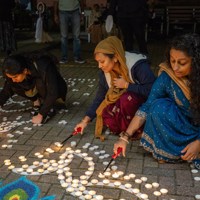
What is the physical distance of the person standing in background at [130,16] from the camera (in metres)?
6.86

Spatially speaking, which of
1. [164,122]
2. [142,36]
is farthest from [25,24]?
[164,122]

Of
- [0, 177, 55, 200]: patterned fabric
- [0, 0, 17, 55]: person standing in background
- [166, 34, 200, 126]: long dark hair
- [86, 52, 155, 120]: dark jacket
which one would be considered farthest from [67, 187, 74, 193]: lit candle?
[0, 0, 17, 55]: person standing in background

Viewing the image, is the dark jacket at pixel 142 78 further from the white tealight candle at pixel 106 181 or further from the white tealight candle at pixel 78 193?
the white tealight candle at pixel 78 193

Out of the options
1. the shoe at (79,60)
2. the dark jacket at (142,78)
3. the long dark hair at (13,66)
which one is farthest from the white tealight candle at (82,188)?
the shoe at (79,60)

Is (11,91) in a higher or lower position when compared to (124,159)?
higher

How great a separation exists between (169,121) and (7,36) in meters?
6.39

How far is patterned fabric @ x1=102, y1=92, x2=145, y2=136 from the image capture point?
3545mm

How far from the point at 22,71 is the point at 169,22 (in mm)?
9240

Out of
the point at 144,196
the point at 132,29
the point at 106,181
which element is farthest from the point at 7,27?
the point at 144,196

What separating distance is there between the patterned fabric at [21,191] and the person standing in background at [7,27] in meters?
5.98

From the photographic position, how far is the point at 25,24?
1492cm

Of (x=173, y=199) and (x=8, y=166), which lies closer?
(x=173, y=199)

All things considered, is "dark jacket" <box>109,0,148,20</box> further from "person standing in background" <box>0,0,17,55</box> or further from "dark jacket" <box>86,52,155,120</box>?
"dark jacket" <box>86,52,155,120</box>

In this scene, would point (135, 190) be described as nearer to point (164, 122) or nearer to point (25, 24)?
point (164, 122)
